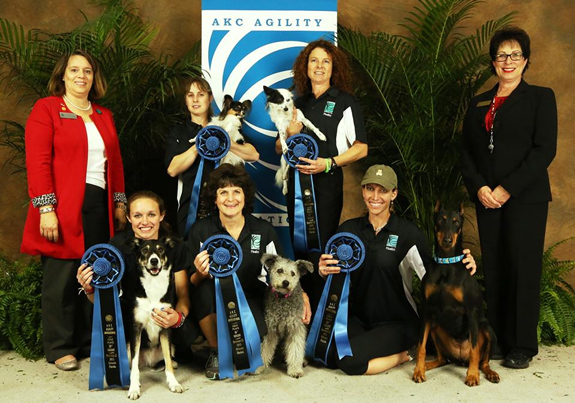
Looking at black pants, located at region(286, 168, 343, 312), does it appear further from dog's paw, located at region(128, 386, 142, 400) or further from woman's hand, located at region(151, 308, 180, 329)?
dog's paw, located at region(128, 386, 142, 400)

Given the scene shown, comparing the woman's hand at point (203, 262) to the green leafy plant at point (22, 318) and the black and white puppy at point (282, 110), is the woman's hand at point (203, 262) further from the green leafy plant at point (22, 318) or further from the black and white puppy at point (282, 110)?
the green leafy plant at point (22, 318)

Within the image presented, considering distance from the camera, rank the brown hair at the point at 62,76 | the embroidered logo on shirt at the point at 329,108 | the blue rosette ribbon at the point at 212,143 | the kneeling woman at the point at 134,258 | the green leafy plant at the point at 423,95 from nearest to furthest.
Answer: the kneeling woman at the point at 134,258 < the brown hair at the point at 62,76 < the blue rosette ribbon at the point at 212,143 < the embroidered logo on shirt at the point at 329,108 < the green leafy plant at the point at 423,95

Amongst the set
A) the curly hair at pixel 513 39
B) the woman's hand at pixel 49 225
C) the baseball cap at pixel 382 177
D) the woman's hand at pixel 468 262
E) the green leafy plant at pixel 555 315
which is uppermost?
the curly hair at pixel 513 39

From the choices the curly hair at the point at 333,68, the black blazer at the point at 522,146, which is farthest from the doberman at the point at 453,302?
the curly hair at the point at 333,68

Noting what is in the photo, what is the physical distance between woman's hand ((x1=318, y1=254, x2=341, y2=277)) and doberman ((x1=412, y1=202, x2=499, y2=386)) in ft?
1.53

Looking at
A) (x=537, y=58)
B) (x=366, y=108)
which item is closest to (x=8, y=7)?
(x=366, y=108)

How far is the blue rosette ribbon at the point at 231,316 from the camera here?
3.07 m

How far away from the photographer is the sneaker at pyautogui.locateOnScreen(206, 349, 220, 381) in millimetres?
3154

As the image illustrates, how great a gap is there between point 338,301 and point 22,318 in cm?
194

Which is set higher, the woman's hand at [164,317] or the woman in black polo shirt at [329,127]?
the woman in black polo shirt at [329,127]

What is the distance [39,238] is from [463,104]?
2.98 meters

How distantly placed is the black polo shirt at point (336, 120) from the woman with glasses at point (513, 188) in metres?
0.71

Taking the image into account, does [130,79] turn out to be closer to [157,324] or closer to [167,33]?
[167,33]

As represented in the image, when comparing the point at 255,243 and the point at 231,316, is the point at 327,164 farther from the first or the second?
the point at 231,316
